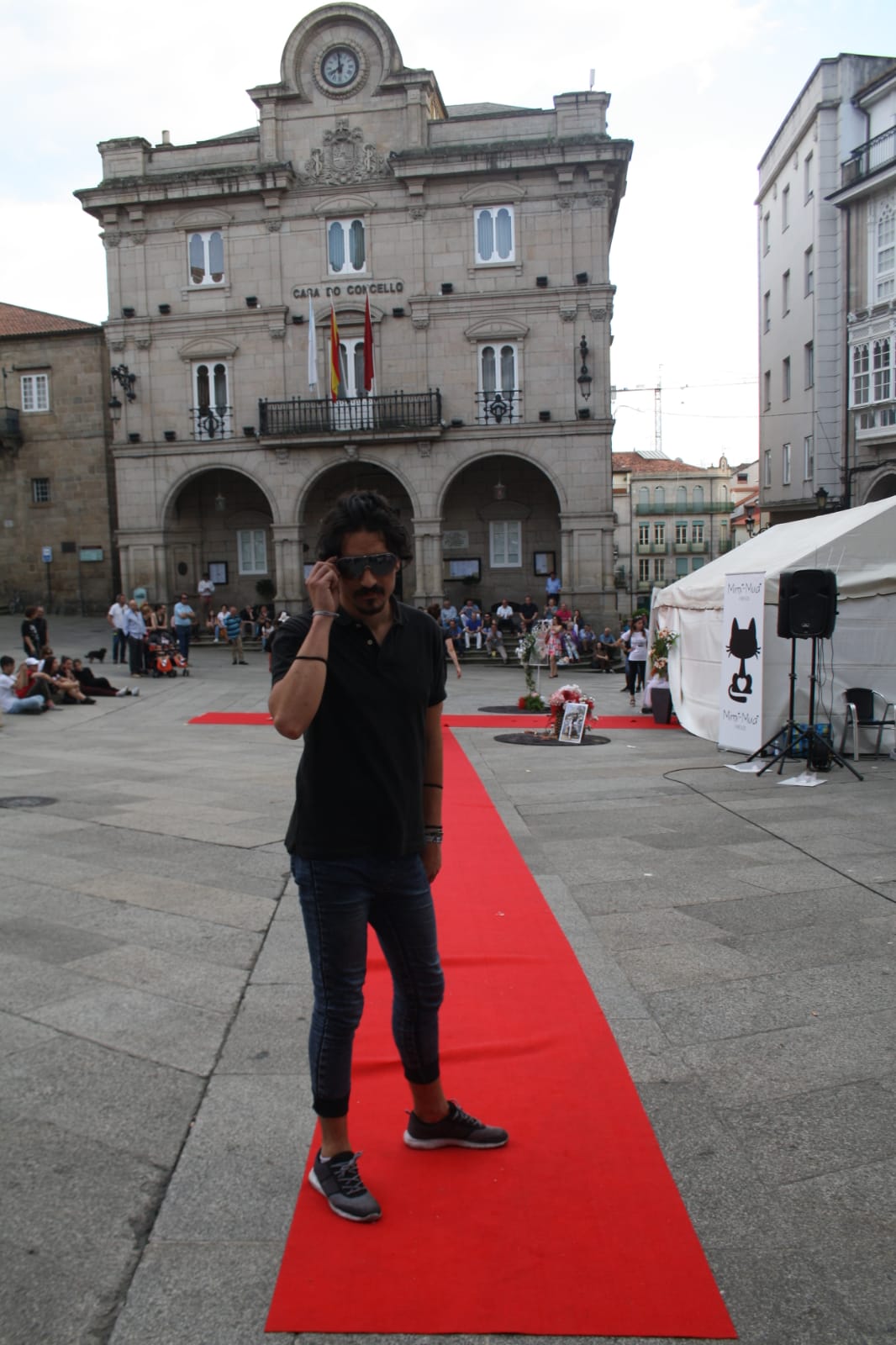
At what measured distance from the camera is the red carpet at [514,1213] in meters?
2.54

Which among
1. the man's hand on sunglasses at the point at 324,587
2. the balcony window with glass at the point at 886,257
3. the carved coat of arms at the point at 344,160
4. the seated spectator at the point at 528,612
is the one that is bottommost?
the seated spectator at the point at 528,612

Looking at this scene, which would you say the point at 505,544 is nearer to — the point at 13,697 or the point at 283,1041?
the point at 13,697

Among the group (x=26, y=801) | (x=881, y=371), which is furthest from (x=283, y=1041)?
(x=881, y=371)

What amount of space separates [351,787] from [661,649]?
1356cm

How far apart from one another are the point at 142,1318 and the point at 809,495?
37.5 metres

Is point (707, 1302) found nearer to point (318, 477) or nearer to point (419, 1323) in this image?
point (419, 1323)

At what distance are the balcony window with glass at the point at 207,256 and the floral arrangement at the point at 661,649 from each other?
68.5 ft

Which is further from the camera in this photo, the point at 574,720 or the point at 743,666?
the point at 574,720

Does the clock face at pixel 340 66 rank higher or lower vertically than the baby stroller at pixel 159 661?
higher

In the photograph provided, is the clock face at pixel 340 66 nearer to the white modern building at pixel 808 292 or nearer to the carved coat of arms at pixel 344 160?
the carved coat of arms at pixel 344 160

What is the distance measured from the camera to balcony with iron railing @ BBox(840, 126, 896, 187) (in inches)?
1241

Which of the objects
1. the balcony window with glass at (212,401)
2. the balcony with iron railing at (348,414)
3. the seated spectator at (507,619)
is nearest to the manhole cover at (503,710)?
the seated spectator at (507,619)

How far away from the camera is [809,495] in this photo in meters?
36.7

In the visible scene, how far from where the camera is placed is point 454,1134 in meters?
3.27
